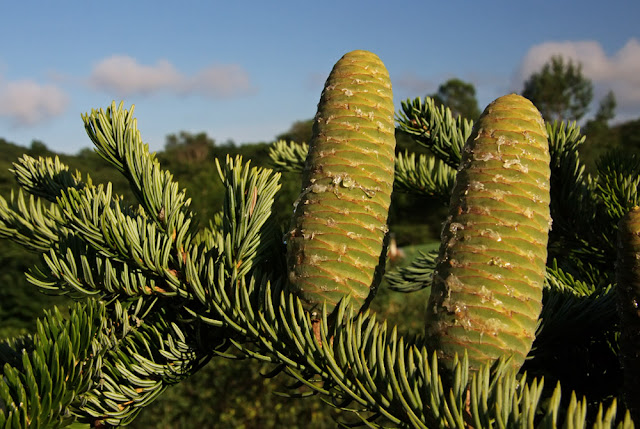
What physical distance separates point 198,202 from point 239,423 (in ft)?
19.2

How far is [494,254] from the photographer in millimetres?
719

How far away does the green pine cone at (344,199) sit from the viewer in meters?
0.79

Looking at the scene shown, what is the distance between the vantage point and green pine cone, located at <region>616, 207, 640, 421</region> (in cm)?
73

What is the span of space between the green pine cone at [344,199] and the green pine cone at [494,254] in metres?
0.12

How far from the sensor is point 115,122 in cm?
89

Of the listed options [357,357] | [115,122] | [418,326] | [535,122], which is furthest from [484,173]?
[418,326]

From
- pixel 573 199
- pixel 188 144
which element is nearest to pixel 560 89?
pixel 188 144

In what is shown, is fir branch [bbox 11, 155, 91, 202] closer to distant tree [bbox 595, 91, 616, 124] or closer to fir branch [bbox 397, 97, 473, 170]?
fir branch [bbox 397, 97, 473, 170]

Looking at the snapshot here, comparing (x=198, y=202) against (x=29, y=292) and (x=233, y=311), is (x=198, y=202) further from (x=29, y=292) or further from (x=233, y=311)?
(x=233, y=311)

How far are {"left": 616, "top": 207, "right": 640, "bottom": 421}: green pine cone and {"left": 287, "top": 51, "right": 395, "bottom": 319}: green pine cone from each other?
368 millimetres

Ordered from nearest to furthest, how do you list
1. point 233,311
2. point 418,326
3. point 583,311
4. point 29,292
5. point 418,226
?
1. point 233,311
2. point 583,311
3. point 418,326
4. point 29,292
5. point 418,226

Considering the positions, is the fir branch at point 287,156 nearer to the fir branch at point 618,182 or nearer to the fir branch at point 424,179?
the fir branch at point 424,179

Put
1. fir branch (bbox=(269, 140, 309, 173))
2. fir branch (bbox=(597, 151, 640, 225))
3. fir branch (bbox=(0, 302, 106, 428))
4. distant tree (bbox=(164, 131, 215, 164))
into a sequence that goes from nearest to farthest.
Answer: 1. fir branch (bbox=(0, 302, 106, 428))
2. fir branch (bbox=(597, 151, 640, 225))
3. fir branch (bbox=(269, 140, 309, 173))
4. distant tree (bbox=(164, 131, 215, 164))

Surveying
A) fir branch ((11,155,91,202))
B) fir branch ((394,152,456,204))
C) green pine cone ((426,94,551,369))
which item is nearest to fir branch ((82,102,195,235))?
fir branch ((11,155,91,202))
